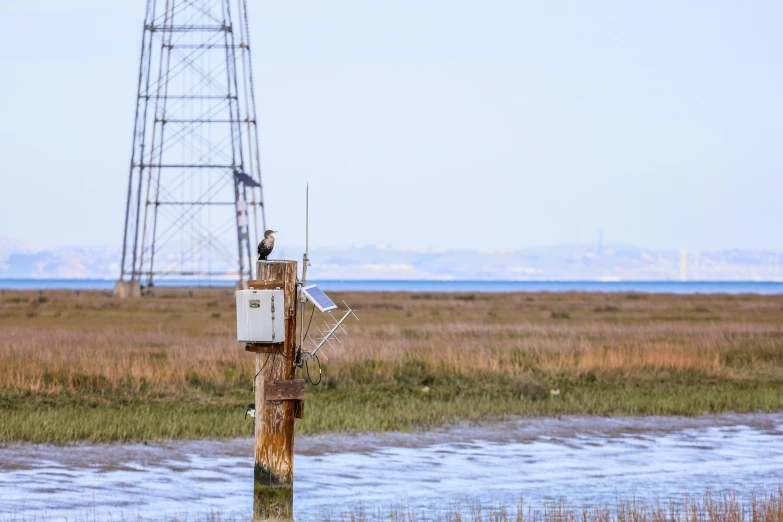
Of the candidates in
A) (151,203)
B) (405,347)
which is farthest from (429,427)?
(151,203)

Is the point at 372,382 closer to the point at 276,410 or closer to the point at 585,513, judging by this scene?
the point at 585,513

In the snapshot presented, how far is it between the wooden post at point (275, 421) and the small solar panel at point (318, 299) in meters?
0.16

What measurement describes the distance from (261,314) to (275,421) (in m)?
1.00

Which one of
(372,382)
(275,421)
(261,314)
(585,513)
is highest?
(261,314)

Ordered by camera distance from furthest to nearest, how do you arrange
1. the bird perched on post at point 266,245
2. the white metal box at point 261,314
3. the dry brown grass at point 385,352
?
the dry brown grass at point 385,352, the bird perched on post at point 266,245, the white metal box at point 261,314

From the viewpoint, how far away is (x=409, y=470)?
15.6 m

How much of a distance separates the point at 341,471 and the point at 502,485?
2.37 metres

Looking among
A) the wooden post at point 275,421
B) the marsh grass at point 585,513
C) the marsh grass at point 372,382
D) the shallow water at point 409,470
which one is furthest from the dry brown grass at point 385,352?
the wooden post at point 275,421

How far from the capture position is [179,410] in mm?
20156

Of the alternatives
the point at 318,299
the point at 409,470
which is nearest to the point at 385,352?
the point at 409,470

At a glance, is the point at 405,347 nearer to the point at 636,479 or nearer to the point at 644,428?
the point at 644,428

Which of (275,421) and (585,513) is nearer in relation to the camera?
(275,421)

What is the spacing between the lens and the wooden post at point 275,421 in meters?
9.77

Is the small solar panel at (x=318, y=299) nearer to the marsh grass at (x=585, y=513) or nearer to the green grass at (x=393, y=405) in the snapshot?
the marsh grass at (x=585, y=513)
